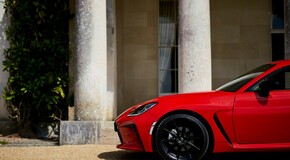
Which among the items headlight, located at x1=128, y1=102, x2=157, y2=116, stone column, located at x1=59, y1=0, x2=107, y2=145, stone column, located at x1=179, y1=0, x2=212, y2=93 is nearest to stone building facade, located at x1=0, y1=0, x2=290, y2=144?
stone column, located at x1=59, y1=0, x2=107, y2=145

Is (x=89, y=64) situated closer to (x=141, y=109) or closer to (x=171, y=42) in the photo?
(x=141, y=109)

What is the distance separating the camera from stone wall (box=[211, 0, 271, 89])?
36.0 ft

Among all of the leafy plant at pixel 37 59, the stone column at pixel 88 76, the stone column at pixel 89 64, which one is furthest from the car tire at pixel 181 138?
the leafy plant at pixel 37 59

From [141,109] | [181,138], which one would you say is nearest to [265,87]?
[181,138]

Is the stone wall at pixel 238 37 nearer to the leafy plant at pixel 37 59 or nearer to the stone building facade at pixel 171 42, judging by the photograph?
the stone building facade at pixel 171 42

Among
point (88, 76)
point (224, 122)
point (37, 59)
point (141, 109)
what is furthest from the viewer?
point (37, 59)

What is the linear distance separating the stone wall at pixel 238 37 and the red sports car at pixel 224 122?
202 inches

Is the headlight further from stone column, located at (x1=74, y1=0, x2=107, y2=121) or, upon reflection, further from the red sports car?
stone column, located at (x1=74, y1=0, x2=107, y2=121)

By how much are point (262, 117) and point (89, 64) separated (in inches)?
137

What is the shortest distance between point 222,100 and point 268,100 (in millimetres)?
560

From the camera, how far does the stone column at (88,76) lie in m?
7.78

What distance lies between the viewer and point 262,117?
220 inches

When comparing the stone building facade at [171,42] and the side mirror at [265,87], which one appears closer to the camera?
the side mirror at [265,87]

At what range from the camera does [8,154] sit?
22.6 ft
